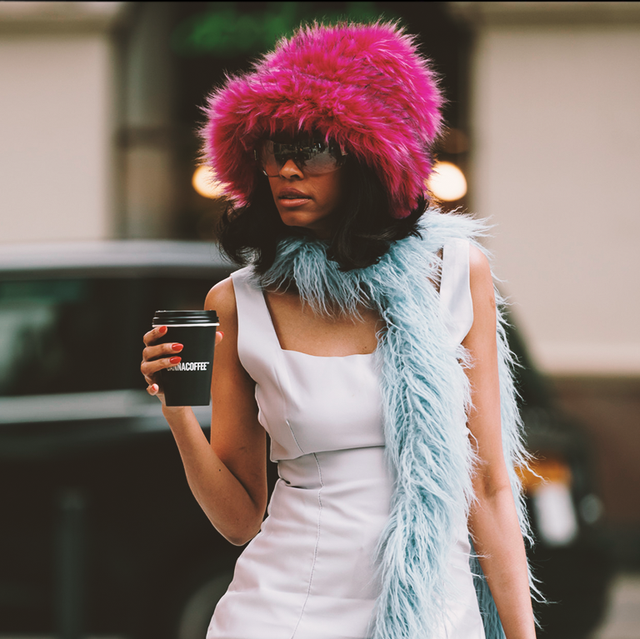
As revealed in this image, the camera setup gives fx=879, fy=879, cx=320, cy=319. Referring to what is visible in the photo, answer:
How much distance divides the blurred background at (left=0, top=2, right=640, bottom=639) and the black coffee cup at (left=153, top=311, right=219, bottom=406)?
537cm

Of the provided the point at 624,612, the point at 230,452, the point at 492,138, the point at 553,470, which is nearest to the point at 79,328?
the point at 553,470

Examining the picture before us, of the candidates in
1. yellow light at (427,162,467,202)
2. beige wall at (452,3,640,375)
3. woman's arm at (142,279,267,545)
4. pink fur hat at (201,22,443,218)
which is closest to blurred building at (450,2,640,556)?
beige wall at (452,3,640,375)

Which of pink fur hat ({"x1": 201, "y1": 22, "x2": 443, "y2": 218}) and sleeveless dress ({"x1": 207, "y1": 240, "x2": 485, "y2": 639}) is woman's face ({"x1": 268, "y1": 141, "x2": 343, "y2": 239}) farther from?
sleeveless dress ({"x1": 207, "y1": 240, "x2": 485, "y2": 639})

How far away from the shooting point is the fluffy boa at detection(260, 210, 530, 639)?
4.90ft

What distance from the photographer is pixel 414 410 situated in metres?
1.55

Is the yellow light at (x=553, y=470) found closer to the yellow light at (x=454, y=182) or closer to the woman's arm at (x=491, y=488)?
the woman's arm at (x=491, y=488)

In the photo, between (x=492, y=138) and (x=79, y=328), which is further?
(x=492, y=138)

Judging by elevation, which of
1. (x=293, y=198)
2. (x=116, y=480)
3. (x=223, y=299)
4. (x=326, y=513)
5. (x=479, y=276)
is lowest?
(x=116, y=480)

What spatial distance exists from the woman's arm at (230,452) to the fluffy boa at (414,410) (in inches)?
6.1

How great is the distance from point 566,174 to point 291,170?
573 cm

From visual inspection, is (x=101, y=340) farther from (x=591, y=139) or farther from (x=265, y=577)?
(x=591, y=139)

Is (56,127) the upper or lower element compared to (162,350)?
upper

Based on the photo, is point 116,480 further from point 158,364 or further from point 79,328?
point 158,364

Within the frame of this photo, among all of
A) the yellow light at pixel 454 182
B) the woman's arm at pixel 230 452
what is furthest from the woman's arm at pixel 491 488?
the yellow light at pixel 454 182
